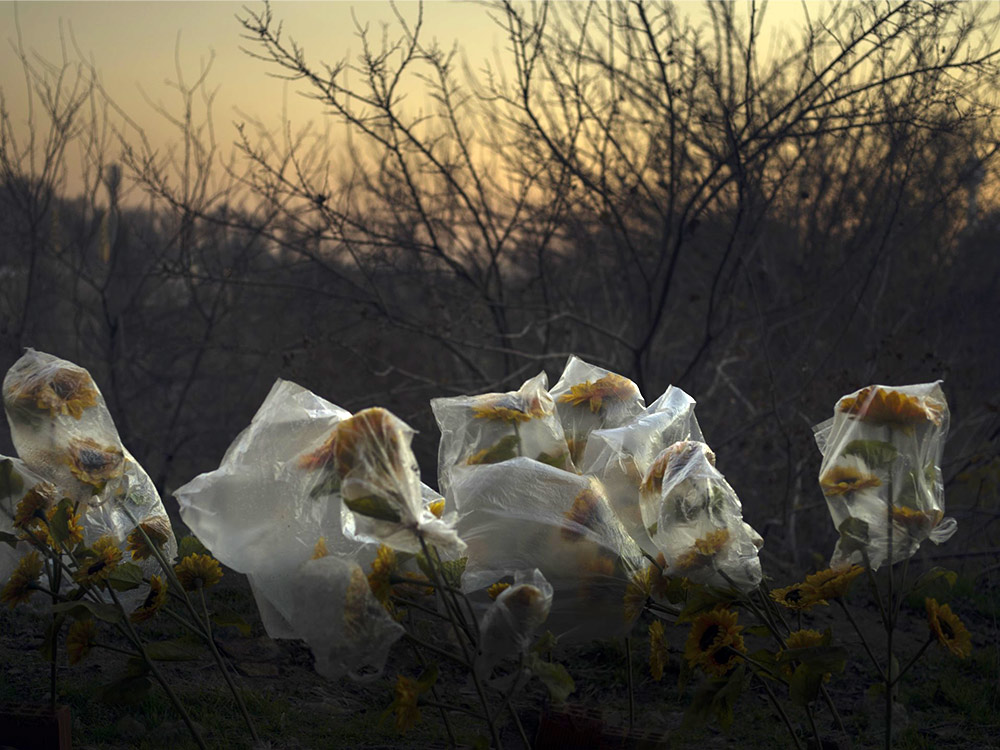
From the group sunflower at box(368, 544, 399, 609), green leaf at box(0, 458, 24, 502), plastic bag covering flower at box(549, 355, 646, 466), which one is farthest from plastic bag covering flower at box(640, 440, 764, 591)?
green leaf at box(0, 458, 24, 502)

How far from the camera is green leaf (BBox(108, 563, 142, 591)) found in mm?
1694

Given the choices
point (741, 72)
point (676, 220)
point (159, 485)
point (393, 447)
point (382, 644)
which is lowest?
point (159, 485)

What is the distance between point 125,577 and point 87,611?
0.27 ft

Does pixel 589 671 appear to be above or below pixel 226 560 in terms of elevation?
below

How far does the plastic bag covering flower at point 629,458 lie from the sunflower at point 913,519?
0.42 m

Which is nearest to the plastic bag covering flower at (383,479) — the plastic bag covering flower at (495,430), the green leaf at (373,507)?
the green leaf at (373,507)

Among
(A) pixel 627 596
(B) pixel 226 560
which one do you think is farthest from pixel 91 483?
(A) pixel 627 596

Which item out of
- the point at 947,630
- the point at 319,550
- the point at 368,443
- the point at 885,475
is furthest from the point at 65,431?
the point at 947,630

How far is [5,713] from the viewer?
1.86 meters

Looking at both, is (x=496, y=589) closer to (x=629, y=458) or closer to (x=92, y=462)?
(x=629, y=458)

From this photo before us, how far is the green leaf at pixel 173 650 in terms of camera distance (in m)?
1.74

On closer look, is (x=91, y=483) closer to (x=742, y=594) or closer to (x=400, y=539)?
(x=400, y=539)

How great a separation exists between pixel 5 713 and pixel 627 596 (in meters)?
1.27

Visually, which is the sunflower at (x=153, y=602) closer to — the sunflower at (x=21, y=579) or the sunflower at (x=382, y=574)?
the sunflower at (x=21, y=579)
